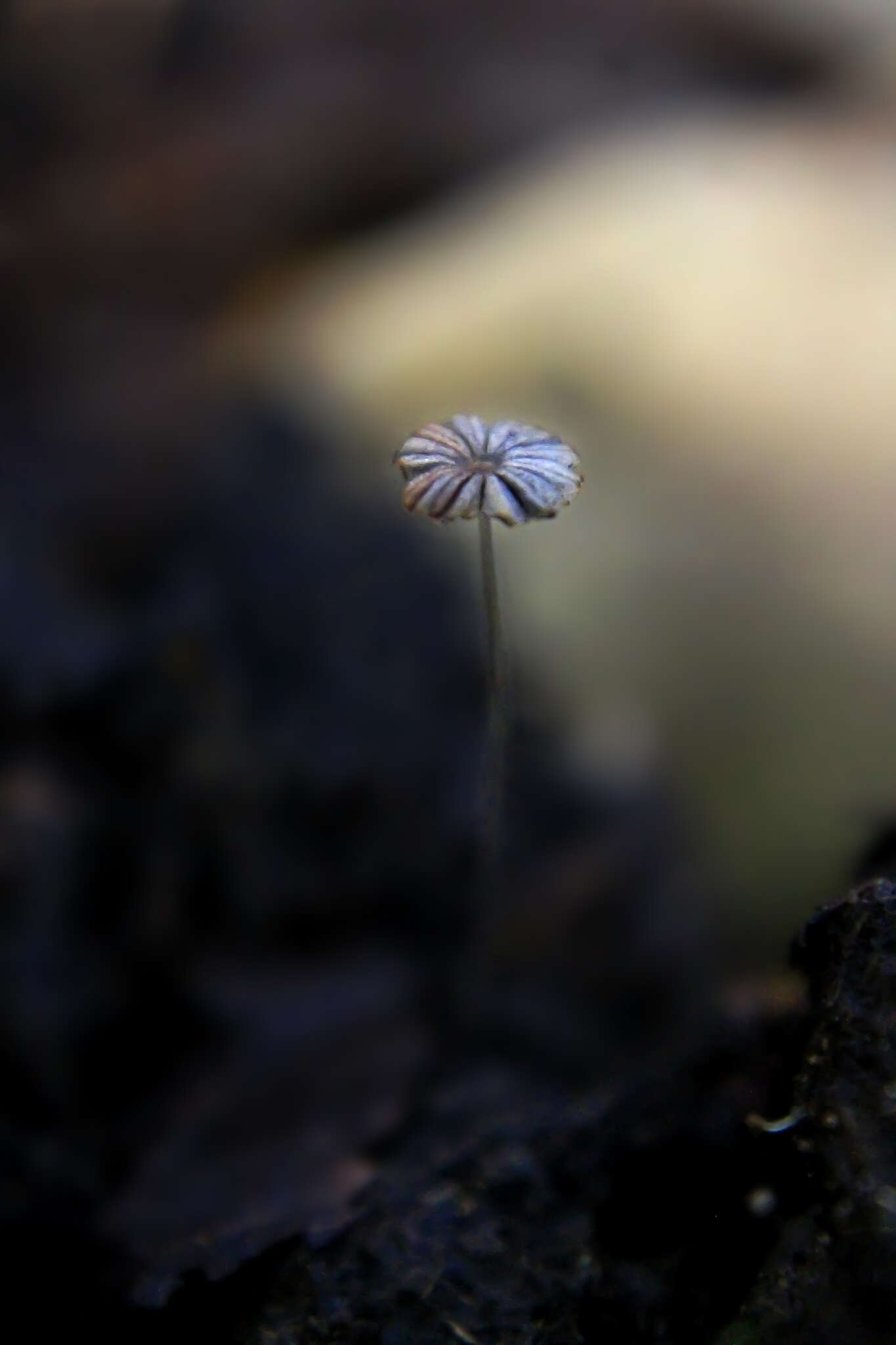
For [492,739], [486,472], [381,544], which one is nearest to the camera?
[486,472]

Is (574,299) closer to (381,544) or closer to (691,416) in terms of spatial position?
(691,416)

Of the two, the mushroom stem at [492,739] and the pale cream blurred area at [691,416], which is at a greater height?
the pale cream blurred area at [691,416]

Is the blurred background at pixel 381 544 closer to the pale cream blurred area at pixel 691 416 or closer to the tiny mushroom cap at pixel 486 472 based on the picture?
the pale cream blurred area at pixel 691 416

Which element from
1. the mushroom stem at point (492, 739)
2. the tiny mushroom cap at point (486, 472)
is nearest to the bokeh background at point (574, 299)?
the mushroom stem at point (492, 739)

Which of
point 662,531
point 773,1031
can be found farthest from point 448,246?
point 773,1031

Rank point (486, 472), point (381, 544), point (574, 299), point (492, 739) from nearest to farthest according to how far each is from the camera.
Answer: point (486, 472) → point (492, 739) → point (381, 544) → point (574, 299)

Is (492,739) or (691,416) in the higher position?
(691,416)

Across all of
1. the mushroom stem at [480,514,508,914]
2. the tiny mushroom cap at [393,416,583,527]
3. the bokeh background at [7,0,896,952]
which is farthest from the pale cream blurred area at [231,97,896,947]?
the tiny mushroom cap at [393,416,583,527]

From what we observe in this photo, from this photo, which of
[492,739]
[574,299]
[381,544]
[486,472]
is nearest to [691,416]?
[574,299]
